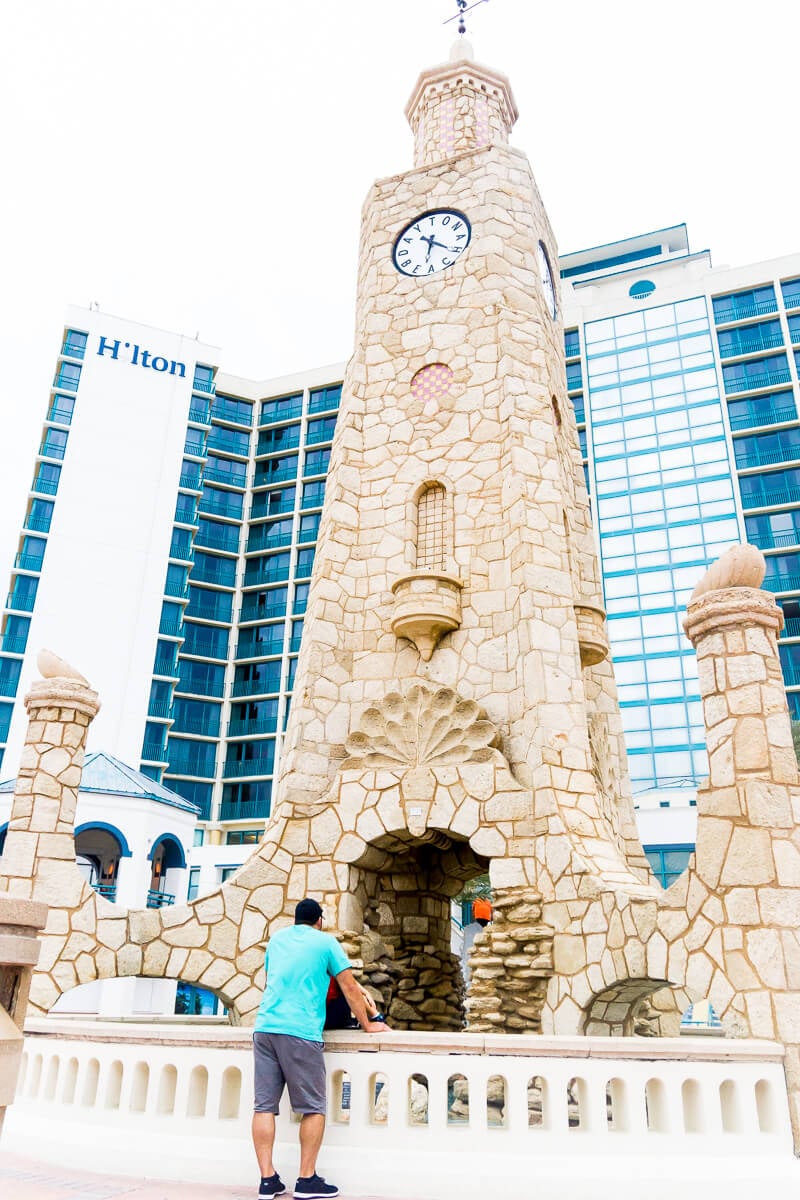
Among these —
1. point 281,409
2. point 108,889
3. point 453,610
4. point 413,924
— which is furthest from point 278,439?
point 413,924

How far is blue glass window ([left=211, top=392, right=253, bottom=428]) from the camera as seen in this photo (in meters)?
49.0

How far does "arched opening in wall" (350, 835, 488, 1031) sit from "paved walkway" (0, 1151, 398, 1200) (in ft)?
13.4

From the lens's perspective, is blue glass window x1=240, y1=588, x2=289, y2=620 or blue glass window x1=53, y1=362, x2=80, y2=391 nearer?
blue glass window x1=53, y1=362, x2=80, y2=391

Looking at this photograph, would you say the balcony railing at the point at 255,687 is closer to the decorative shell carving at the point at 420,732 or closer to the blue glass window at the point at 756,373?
the blue glass window at the point at 756,373

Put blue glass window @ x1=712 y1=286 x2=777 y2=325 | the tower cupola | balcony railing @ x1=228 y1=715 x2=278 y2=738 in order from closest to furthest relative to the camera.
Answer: the tower cupola, blue glass window @ x1=712 y1=286 x2=777 y2=325, balcony railing @ x1=228 y1=715 x2=278 y2=738

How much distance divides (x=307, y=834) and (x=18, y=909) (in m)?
5.93

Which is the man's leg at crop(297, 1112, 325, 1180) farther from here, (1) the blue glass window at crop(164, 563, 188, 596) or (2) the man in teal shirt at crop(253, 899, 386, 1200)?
(1) the blue glass window at crop(164, 563, 188, 596)

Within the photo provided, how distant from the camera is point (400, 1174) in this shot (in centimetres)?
426

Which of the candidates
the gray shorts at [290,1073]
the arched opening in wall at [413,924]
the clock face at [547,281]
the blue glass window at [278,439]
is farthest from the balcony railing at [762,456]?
the gray shorts at [290,1073]

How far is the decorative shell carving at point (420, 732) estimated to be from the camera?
29.5 feet

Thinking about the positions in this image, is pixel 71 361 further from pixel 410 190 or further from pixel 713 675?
pixel 713 675

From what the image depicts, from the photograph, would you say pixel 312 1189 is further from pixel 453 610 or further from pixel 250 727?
pixel 250 727

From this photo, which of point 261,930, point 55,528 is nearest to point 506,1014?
point 261,930

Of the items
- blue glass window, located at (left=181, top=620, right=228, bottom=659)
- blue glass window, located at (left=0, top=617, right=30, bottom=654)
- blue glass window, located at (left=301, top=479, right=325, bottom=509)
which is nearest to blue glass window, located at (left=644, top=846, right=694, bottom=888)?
blue glass window, located at (left=181, top=620, right=228, bottom=659)
